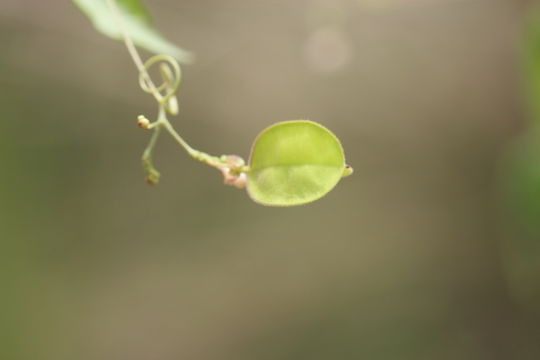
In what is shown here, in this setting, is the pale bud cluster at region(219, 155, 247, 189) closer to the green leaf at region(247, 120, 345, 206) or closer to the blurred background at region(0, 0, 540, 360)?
the green leaf at region(247, 120, 345, 206)

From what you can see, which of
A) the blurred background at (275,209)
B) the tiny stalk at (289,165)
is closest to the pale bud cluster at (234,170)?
the tiny stalk at (289,165)

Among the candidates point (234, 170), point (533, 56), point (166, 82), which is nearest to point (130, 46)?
point (166, 82)

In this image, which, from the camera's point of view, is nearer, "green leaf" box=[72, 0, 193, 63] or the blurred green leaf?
"green leaf" box=[72, 0, 193, 63]

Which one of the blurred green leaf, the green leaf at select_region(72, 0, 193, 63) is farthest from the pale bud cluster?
the blurred green leaf

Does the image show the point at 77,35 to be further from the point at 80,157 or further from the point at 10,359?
the point at 10,359

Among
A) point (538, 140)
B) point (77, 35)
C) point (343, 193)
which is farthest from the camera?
point (343, 193)

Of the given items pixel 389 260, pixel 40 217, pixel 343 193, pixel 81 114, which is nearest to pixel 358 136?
pixel 343 193
